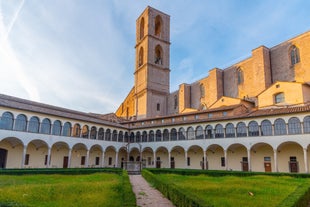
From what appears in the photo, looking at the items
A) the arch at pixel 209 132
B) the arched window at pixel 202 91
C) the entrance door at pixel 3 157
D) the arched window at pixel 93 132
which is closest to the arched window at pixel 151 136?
the arched window at pixel 93 132

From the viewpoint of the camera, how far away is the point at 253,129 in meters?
25.5

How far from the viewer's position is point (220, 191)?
10.6 meters

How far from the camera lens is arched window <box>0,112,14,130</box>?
2225 centimetres

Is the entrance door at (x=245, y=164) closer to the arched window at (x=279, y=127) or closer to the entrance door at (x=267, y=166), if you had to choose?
the entrance door at (x=267, y=166)

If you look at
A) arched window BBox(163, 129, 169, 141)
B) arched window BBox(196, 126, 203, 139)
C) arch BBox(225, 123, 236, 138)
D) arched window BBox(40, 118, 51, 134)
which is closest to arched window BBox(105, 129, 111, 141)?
arched window BBox(163, 129, 169, 141)

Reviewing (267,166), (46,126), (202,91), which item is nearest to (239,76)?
(202,91)

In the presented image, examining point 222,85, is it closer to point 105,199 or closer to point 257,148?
point 257,148

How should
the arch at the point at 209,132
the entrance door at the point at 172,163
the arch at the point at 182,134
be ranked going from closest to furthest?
the arch at the point at 209,132
the arch at the point at 182,134
the entrance door at the point at 172,163

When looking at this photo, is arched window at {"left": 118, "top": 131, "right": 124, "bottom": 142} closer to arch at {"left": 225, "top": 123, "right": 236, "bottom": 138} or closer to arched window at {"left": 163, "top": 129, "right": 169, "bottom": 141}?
arched window at {"left": 163, "top": 129, "right": 169, "bottom": 141}

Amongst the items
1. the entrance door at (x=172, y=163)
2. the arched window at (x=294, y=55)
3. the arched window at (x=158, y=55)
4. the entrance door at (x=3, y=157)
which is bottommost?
the entrance door at (x=172, y=163)

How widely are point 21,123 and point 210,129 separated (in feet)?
68.1

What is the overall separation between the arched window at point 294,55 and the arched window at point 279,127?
10.4 metres

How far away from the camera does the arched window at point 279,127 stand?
23.4 meters

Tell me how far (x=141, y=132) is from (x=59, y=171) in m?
16.4
